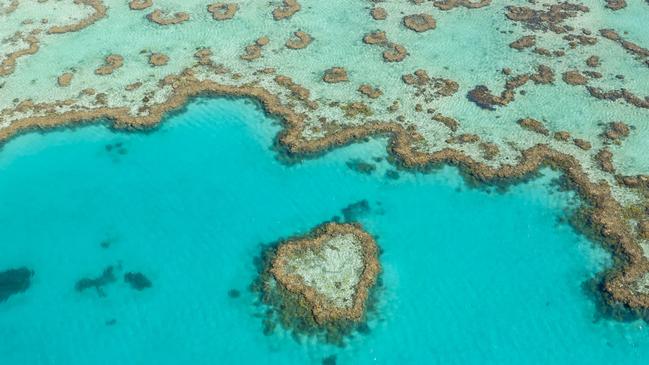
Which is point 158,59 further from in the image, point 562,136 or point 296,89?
point 562,136

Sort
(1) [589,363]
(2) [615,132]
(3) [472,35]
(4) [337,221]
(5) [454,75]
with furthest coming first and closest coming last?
1. (3) [472,35]
2. (5) [454,75]
3. (2) [615,132]
4. (4) [337,221]
5. (1) [589,363]

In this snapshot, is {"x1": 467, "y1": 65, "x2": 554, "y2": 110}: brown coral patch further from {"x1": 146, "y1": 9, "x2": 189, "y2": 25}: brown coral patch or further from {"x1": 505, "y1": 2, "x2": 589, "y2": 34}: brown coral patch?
{"x1": 146, "y1": 9, "x2": 189, "y2": 25}: brown coral patch

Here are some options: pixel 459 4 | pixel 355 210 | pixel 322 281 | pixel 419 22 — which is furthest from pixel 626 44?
pixel 322 281

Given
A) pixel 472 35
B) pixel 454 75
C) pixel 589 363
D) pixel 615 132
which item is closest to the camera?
pixel 589 363

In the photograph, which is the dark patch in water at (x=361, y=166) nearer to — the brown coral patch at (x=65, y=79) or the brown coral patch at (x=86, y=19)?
the brown coral patch at (x=65, y=79)

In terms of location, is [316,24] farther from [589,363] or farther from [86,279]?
[589,363]

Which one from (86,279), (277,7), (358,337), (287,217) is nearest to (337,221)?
(287,217)
